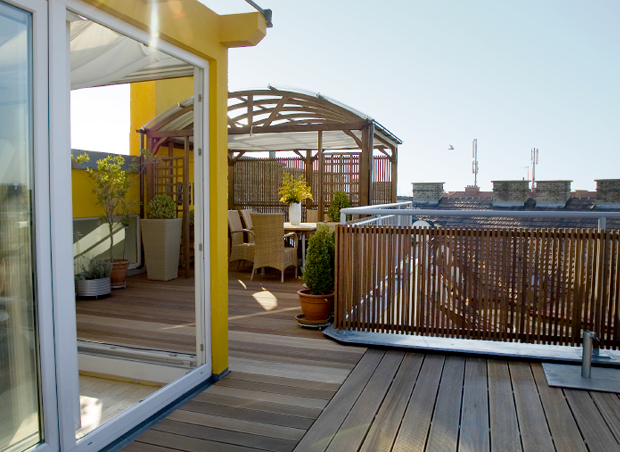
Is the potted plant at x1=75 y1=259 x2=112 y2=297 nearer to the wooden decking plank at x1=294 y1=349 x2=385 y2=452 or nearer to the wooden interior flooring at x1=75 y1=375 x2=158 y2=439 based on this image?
the wooden interior flooring at x1=75 y1=375 x2=158 y2=439

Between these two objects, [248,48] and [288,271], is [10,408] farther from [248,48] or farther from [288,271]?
[288,271]

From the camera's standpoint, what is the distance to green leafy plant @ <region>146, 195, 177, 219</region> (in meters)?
7.60

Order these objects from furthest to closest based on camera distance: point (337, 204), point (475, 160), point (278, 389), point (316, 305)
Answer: point (475, 160)
point (337, 204)
point (316, 305)
point (278, 389)

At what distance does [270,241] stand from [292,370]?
12.0 ft

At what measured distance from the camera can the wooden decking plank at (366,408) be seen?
267 centimetres

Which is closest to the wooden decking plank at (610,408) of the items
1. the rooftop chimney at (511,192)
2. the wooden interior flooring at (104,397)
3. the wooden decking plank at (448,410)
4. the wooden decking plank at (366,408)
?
the wooden decking plank at (448,410)

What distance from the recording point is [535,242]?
405 cm

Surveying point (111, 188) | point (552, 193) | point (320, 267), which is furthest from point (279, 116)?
point (552, 193)

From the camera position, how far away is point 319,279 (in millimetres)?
5016

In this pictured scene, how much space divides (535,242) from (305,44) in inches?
325

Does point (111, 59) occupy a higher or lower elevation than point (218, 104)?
higher

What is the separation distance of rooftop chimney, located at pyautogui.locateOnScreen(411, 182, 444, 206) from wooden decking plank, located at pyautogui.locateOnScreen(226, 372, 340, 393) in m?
11.9

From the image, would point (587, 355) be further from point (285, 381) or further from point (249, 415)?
point (249, 415)

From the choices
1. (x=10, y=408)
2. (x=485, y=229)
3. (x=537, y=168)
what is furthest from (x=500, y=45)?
(x=537, y=168)
